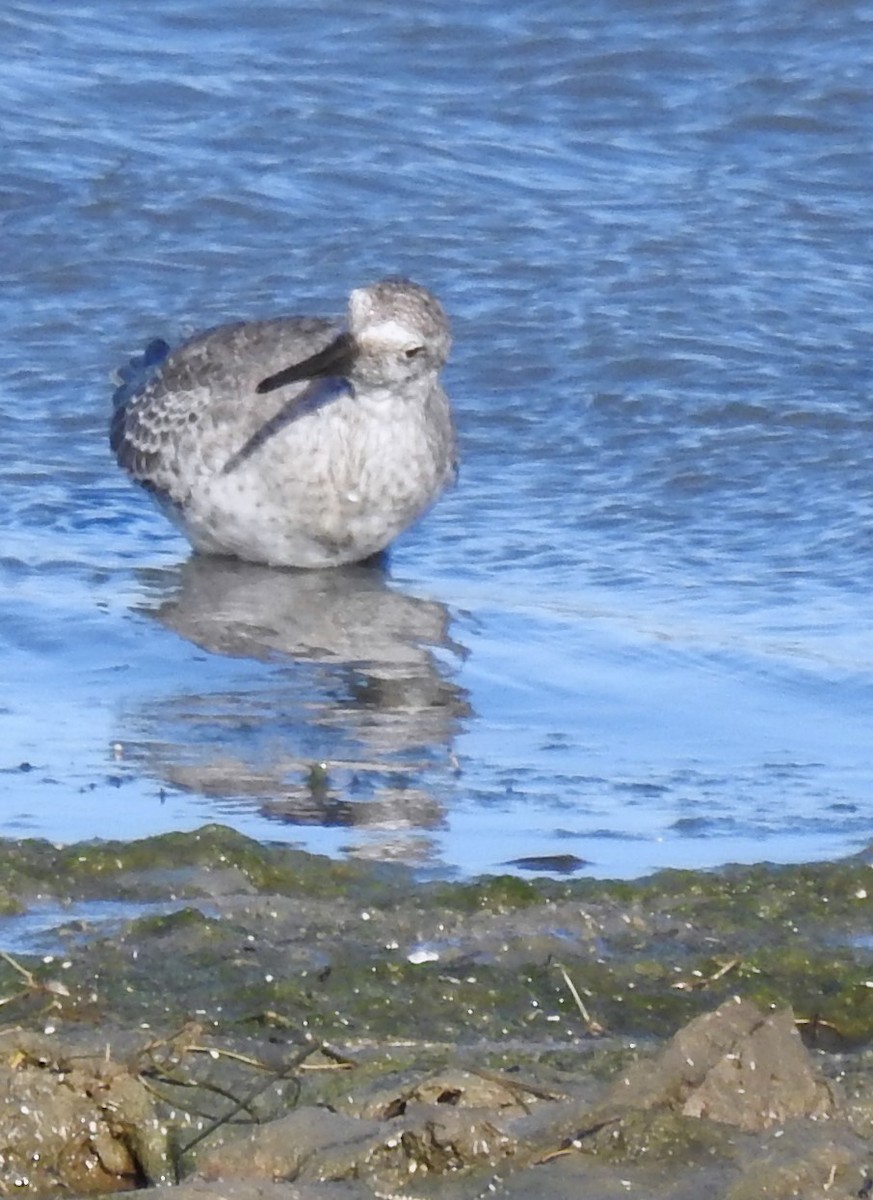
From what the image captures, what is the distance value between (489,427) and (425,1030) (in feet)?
16.7

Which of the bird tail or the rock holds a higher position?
the rock

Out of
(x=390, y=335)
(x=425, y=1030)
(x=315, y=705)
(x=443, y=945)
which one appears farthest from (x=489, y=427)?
(x=425, y=1030)

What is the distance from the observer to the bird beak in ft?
22.9

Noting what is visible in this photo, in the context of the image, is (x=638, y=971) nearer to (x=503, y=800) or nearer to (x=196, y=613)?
(x=503, y=800)

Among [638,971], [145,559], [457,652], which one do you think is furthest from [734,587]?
[638,971]

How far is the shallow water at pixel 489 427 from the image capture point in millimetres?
5012

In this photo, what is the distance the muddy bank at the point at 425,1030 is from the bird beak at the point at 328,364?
2933 millimetres

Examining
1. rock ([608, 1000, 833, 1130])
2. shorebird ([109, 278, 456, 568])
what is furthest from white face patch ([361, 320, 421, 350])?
rock ([608, 1000, 833, 1130])

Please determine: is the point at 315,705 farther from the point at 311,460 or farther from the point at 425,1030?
the point at 425,1030

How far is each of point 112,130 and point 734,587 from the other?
5.10m

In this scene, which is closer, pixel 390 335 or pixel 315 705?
Answer: pixel 315 705

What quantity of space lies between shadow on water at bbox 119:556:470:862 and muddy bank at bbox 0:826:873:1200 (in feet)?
1.58

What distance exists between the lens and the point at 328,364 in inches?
275

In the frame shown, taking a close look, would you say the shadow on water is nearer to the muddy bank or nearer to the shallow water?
the shallow water
